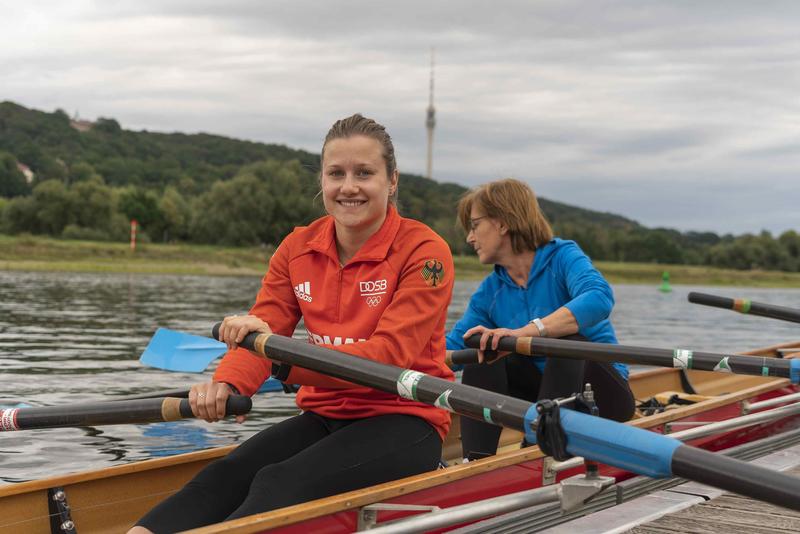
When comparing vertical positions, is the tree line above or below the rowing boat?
above

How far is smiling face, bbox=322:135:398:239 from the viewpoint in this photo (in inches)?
148

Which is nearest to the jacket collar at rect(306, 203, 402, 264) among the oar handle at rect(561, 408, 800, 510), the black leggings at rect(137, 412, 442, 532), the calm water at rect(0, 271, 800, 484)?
the black leggings at rect(137, 412, 442, 532)

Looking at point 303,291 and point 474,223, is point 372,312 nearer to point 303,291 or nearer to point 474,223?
point 303,291

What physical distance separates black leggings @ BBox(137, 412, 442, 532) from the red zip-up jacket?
0.08 metres

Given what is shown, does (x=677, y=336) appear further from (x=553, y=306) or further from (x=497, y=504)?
(x=497, y=504)

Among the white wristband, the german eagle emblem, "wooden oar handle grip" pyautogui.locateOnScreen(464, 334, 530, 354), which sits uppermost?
the german eagle emblem

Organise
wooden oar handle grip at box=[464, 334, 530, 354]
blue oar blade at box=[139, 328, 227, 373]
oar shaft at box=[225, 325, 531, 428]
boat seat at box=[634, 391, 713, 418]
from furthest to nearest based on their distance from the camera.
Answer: blue oar blade at box=[139, 328, 227, 373], boat seat at box=[634, 391, 713, 418], wooden oar handle grip at box=[464, 334, 530, 354], oar shaft at box=[225, 325, 531, 428]

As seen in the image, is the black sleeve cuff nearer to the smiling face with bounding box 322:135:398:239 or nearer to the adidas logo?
the adidas logo

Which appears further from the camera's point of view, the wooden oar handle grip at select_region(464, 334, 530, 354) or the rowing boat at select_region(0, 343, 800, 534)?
the wooden oar handle grip at select_region(464, 334, 530, 354)

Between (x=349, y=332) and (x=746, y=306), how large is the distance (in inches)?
232

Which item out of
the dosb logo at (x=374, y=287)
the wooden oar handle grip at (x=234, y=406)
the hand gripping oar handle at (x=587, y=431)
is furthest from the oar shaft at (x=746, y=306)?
the wooden oar handle grip at (x=234, y=406)

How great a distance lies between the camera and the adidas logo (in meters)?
3.95

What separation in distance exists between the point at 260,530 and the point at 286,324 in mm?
1296

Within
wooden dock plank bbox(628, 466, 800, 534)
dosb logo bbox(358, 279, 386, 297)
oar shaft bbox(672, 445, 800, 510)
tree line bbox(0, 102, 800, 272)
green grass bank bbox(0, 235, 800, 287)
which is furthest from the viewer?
tree line bbox(0, 102, 800, 272)
